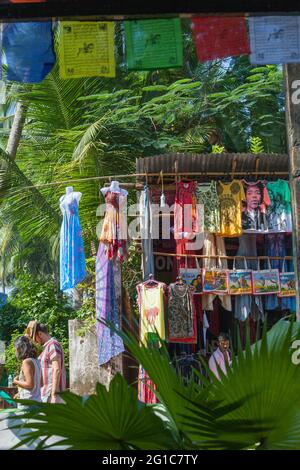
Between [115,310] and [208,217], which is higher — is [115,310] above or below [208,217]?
below

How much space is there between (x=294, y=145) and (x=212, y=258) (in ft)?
15.8

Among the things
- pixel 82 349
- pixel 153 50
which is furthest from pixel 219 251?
pixel 153 50

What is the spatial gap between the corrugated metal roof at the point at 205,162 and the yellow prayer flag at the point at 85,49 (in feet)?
13.3

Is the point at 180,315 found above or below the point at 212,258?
below

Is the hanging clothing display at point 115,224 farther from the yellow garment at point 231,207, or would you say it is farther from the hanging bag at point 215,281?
the yellow garment at point 231,207

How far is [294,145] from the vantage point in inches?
157

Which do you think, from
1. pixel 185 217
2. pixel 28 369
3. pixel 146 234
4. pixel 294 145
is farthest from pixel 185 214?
pixel 294 145

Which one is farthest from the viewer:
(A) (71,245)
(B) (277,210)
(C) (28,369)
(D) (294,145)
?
(A) (71,245)

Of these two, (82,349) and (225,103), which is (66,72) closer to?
(82,349)

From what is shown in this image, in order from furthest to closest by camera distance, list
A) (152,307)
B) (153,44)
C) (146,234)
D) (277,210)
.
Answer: (277,210), (146,234), (152,307), (153,44)

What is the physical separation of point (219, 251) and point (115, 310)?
130 centimetres

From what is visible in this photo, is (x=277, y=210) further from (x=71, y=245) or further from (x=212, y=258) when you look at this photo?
(x=71, y=245)

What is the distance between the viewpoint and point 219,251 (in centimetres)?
880
